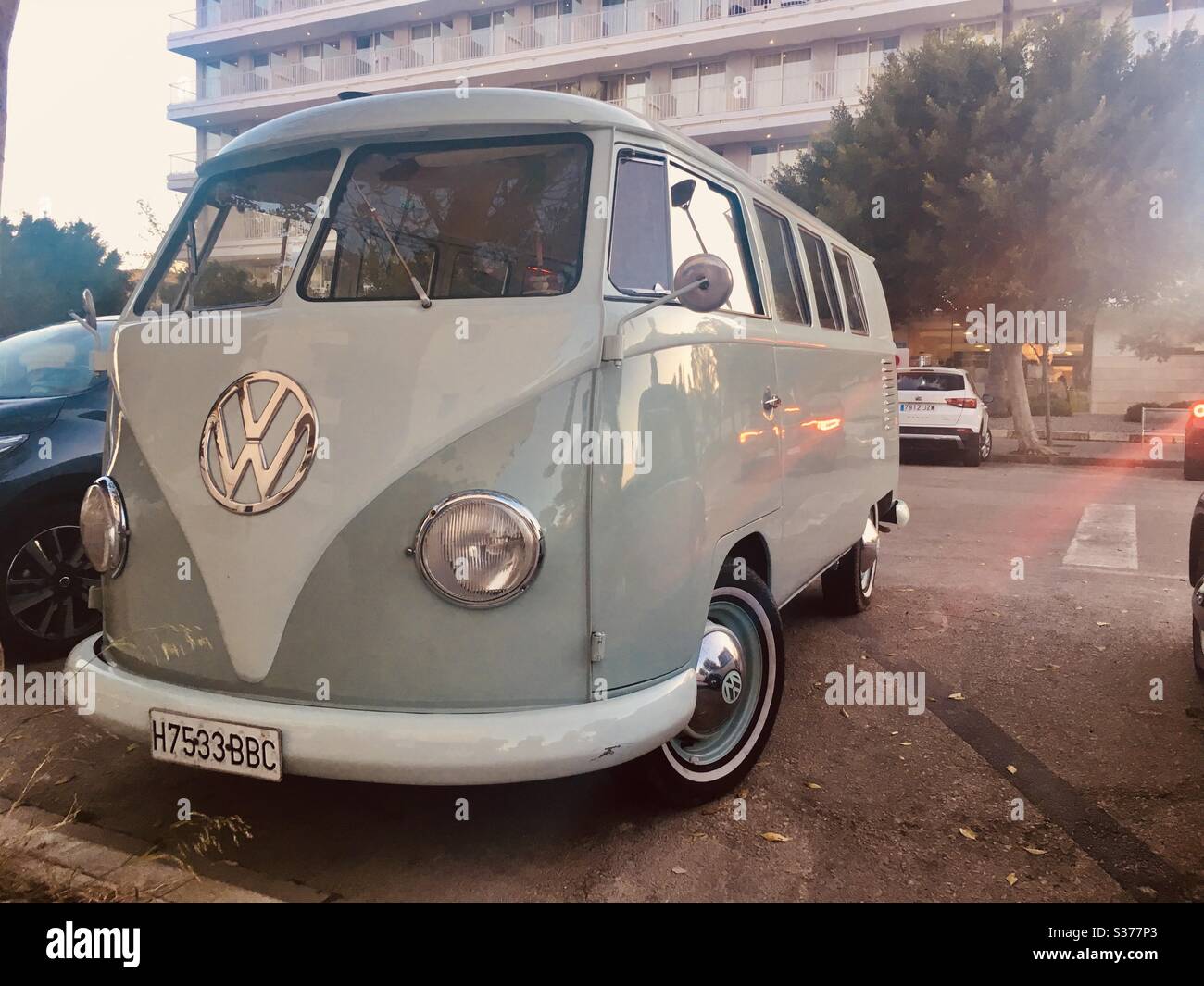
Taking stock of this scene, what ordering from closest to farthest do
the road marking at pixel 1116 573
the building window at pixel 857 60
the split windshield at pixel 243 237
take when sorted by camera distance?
the split windshield at pixel 243 237
the road marking at pixel 1116 573
the building window at pixel 857 60

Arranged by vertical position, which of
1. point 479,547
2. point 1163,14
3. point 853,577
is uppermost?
point 1163,14

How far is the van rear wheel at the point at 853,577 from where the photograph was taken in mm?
6309

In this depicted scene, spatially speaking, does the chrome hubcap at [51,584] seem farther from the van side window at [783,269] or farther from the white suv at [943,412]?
the white suv at [943,412]

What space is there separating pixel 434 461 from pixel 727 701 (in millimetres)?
1471

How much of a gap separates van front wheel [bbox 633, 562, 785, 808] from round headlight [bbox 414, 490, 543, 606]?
817 mm

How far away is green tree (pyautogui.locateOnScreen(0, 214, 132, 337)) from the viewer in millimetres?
33219

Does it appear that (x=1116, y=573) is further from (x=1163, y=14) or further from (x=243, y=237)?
(x=1163, y=14)

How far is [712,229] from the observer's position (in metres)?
3.77

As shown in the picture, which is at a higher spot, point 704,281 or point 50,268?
point 50,268

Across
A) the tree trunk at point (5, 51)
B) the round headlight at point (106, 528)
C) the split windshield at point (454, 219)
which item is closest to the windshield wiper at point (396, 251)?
the split windshield at point (454, 219)

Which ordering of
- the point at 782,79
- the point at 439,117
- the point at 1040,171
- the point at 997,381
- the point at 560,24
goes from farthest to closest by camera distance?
1. the point at 560,24
2. the point at 782,79
3. the point at 997,381
4. the point at 1040,171
5. the point at 439,117

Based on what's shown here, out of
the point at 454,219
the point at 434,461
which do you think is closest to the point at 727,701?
the point at 434,461

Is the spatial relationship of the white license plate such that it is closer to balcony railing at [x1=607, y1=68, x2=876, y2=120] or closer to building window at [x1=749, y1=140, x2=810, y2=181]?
building window at [x1=749, y1=140, x2=810, y2=181]

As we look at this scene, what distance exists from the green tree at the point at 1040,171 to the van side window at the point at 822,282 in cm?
1361
